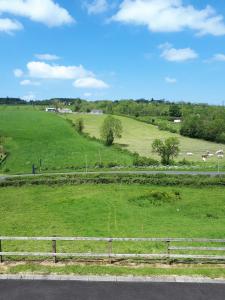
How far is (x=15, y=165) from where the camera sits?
7144 centimetres

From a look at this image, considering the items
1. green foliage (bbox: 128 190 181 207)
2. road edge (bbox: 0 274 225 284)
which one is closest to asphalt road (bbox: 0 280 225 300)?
road edge (bbox: 0 274 225 284)

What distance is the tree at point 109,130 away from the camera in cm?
9831

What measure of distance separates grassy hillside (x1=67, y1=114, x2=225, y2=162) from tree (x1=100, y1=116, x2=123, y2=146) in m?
3.77

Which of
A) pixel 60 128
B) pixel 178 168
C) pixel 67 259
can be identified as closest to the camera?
pixel 67 259

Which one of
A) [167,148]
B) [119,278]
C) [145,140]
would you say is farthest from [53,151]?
[119,278]

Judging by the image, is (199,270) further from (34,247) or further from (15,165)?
(15,165)

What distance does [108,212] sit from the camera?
3625 centimetres

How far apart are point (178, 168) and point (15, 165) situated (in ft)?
96.7

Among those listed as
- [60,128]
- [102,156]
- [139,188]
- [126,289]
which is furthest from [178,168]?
[60,128]

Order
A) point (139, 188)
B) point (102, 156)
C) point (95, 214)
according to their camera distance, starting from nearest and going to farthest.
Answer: point (95, 214)
point (139, 188)
point (102, 156)

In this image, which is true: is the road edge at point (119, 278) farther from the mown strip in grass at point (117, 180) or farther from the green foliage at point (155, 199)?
the mown strip in grass at point (117, 180)

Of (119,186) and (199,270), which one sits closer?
(199,270)

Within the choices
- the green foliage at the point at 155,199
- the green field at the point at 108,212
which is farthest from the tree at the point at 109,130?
the green foliage at the point at 155,199

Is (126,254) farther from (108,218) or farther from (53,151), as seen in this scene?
(53,151)
